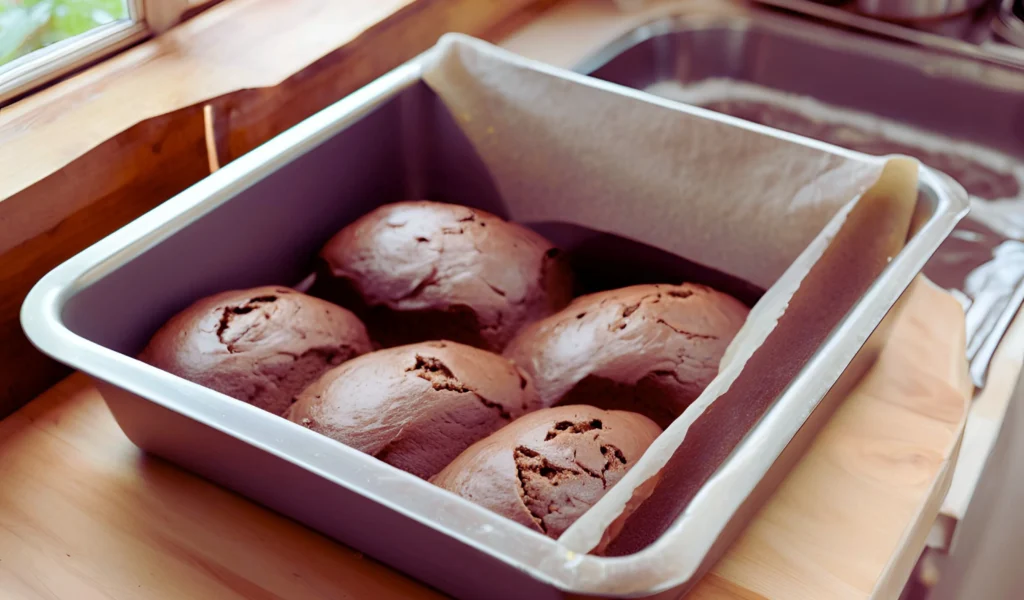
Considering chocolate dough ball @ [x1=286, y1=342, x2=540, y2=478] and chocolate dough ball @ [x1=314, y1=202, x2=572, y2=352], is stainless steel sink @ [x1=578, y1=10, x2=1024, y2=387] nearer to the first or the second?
chocolate dough ball @ [x1=314, y1=202, x2=572, y2=352]

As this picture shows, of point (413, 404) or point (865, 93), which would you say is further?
point (865, 93)

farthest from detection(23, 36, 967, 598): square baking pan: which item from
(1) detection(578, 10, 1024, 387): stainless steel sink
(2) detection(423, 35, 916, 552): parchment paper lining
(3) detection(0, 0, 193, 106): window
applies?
(1) detection(578, 10, 1024, 387): stainless steel sink

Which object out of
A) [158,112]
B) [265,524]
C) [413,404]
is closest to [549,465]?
[413,404]

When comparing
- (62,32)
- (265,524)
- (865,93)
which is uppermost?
(62,32)

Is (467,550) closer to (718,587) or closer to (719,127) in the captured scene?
(718,587)

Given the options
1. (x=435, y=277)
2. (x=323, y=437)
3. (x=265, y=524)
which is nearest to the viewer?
(x=323, y=437)

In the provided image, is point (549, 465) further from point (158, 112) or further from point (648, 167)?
point (158, 112)
